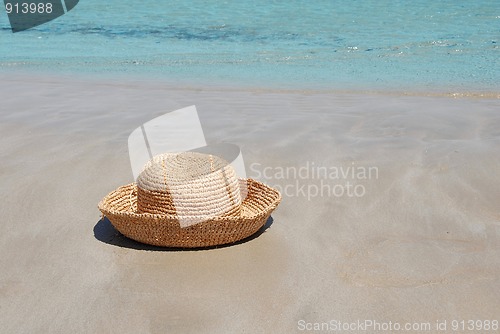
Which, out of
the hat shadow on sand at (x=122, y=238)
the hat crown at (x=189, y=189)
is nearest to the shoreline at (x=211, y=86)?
the hat shadow on sand at (x=122, y=238)

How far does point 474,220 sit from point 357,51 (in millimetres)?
8411

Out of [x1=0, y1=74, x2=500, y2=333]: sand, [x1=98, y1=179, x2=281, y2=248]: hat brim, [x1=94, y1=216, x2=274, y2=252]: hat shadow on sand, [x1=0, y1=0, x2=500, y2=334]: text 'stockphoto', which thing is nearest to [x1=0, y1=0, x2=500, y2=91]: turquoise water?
[x1=0, y1=0, x2=500, y2=334]: text 'stockphoto'

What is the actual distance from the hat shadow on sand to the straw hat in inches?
1.9

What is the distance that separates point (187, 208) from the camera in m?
3.81

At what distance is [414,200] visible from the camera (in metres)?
4.62

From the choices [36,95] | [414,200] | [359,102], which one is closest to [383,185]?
[414,200]

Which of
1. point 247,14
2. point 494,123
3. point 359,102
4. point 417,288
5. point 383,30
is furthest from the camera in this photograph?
point 247,14

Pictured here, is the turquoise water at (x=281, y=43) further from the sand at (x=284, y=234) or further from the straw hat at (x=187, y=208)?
the straw hat at (x=187, y=208)

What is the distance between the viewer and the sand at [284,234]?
326cm

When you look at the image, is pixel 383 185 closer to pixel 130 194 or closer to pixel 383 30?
pixel 130 194

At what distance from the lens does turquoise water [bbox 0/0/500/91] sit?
995 centimetres

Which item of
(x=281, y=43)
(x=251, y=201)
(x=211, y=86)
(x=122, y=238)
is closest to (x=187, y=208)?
(x=122, y=238)

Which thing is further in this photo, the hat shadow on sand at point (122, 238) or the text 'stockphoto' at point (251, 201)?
the hat shadow on sand at point (122, 238)

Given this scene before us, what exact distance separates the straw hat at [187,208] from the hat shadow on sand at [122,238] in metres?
0.05
